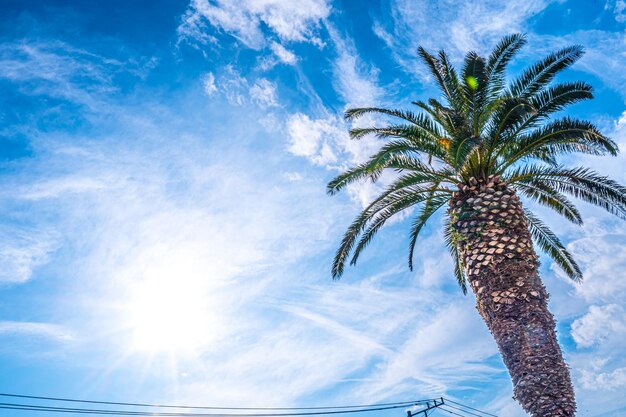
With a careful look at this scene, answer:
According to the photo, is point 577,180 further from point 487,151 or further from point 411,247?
point 411,247

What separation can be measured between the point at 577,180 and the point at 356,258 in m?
6.87

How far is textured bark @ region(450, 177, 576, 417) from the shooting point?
9.01 meters

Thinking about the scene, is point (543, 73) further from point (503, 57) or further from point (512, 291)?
point (512, 291)

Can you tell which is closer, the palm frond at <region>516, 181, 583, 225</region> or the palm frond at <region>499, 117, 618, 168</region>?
the palm frond at <region>499, 117, 618, 168</region>

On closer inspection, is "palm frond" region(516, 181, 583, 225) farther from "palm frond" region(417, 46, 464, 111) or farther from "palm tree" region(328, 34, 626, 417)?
"palm frond" region(417, 46, 464, 111)

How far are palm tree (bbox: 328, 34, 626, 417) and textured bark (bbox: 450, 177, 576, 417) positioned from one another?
0.08 ft

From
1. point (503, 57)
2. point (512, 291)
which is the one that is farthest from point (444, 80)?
point (512, 291)

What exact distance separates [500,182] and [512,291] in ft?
9.89

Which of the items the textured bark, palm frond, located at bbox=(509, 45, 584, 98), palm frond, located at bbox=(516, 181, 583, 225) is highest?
palm frond, located at bbox=(509, 45, 584, 98)

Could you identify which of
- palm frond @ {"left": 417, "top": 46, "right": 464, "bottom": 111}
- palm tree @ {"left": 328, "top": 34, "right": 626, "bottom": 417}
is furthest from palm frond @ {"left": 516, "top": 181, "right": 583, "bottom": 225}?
palm frond @ {"left": 417, "top": 46, "right": 464, "bottom": 111}

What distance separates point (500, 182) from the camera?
10.9 m

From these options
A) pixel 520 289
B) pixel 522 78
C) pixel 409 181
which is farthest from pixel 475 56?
pixel 520 289

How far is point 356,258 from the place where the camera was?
540 inches

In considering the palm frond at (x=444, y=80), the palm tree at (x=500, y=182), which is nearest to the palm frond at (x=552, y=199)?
the palm tree at (x=500, y=182)
